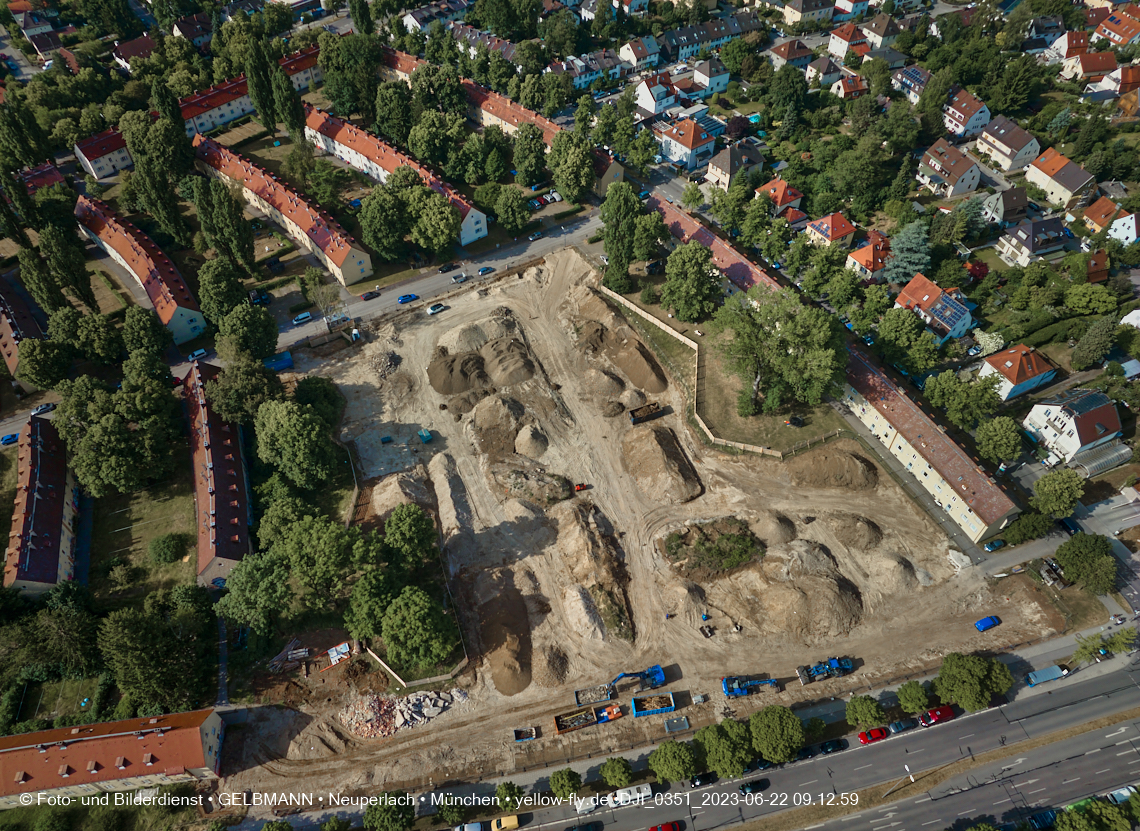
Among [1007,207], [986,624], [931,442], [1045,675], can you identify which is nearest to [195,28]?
[1007,207]

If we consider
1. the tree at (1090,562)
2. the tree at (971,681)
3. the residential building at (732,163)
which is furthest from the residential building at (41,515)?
the residential building at (732,163)

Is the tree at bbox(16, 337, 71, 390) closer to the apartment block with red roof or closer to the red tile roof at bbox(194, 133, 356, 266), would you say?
the red tile roof at bbox(194, 133, 356, 266)

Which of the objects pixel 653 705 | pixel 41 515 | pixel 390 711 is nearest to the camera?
pixel 653 705

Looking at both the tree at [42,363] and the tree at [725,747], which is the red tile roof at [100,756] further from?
the tree at [42,363]

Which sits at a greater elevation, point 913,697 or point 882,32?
point 882,32

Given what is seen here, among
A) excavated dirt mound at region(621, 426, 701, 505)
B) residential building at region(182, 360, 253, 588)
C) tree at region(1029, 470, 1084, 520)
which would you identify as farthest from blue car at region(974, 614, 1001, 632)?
residential building at region(182, 360, 253, 588)

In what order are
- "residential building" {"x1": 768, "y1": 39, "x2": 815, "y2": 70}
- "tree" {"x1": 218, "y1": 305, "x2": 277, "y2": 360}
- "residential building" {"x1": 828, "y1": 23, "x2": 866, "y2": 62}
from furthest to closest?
1. "residential building" {"x1": 828, "y1": 23, "x2": 866, "y2": 62}
2. "residential building" {"x1": 768, "y1": 39, "x2": 815, "y2": 70}
3. "tree" {"x1": 218, "y1": 305, "x2": 277, "y2": 360}

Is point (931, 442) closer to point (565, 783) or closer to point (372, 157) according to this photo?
point (565, 783)
